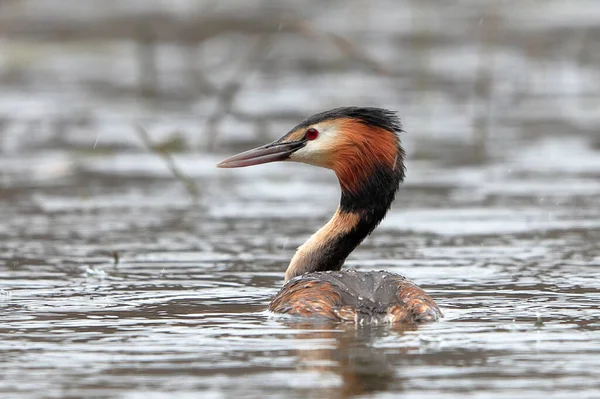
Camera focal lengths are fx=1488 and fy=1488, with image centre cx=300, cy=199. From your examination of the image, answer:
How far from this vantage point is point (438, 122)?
17078 millimetres

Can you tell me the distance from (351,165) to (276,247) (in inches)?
97.0

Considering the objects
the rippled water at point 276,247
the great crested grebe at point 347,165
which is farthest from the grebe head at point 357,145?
the rippled water at point 276,247

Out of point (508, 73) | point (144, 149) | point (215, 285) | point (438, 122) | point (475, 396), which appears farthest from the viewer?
point (508, 73)

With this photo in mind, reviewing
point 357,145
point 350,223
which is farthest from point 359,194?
point 357,145

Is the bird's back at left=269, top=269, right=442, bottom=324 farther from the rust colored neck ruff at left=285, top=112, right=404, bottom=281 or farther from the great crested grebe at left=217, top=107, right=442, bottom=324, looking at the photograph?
the rust colored neck ruff at left=285, top=112, right=404, bottom=281

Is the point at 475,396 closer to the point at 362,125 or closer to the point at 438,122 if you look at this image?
the point at 362,125

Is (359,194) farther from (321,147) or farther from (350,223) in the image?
(321,147)

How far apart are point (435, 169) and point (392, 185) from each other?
5851 mm

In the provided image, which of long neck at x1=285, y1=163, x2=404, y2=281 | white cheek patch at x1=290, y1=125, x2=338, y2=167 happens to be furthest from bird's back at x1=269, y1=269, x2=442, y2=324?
white cheek patch at x1=290, y1=125, x2=338, y2=167

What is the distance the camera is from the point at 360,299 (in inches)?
294

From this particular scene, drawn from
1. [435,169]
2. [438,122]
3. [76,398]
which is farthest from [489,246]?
[438,122]

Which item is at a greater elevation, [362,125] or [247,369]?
[362,125]

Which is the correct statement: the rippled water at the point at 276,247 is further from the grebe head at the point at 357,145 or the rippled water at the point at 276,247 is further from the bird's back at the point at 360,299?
the grebe head at the point at 357,145

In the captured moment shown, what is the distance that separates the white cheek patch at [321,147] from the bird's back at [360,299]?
3.18ft
